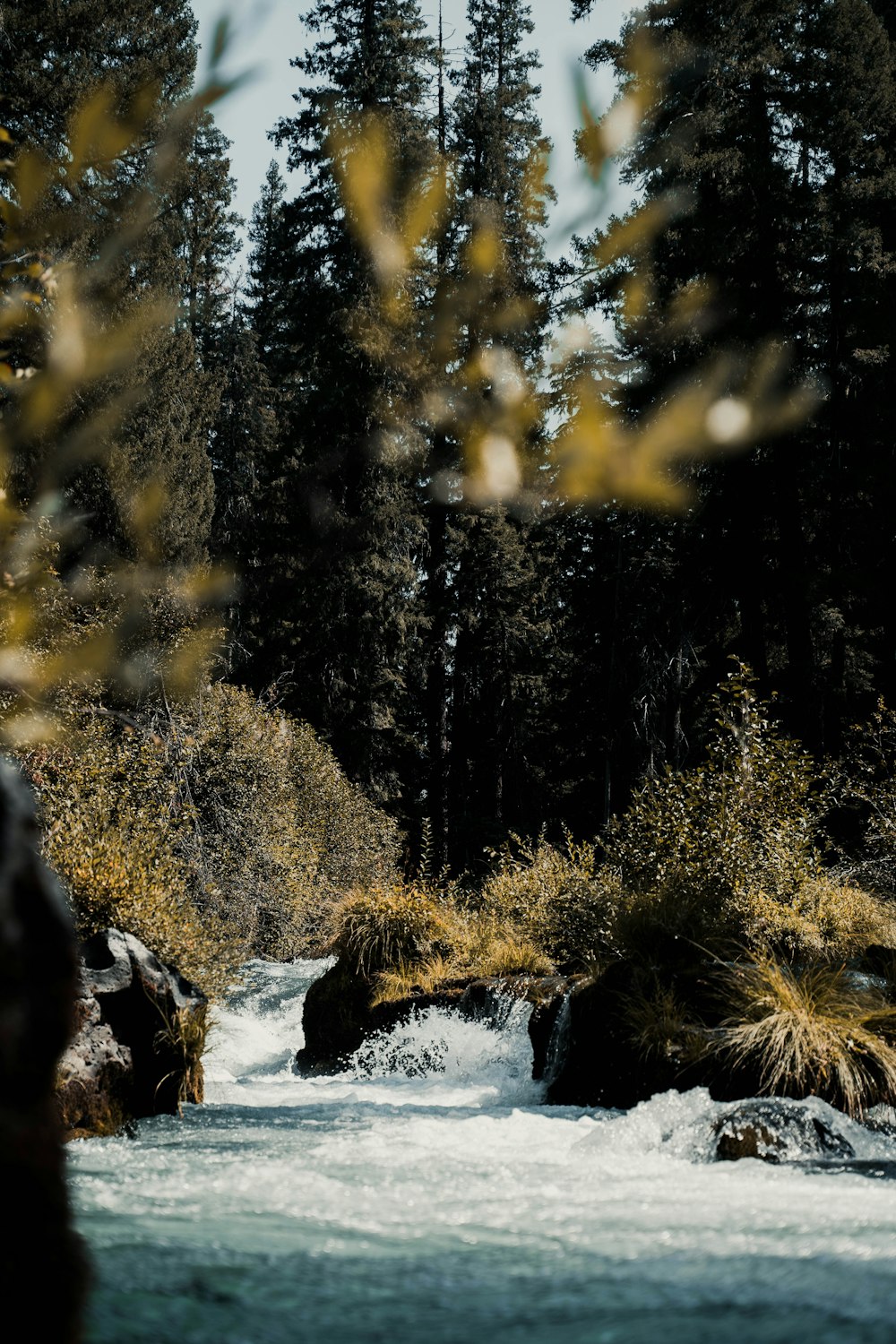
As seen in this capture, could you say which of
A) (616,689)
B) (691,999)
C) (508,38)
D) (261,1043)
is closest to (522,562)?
(616,689)

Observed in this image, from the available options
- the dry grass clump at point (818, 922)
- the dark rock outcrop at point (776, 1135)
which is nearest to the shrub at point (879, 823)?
the dry grass clump at point (818, 922)

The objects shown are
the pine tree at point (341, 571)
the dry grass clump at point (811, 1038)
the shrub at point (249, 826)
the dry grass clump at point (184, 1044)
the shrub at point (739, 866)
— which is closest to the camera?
the dry grass clump at point (811, 1038)

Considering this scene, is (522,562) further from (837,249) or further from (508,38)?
(508,38)

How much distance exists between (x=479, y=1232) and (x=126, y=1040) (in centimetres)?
331

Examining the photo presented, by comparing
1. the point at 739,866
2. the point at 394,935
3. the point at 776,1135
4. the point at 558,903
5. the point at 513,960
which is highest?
the point at 739,866

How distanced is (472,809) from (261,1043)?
15871 mm

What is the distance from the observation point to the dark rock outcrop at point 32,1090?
83cm

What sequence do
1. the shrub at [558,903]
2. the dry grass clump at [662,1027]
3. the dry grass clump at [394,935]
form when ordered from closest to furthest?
the dry grass clump at [662,1027] < the shrub at [558,903] < the dry grass clump at [394,935]

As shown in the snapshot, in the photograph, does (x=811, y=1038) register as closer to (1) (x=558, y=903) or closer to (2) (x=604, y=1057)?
(2) (x=604, y=1057)

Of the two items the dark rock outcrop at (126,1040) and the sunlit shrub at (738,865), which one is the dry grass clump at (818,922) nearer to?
the sunlit shrub at (738,865)

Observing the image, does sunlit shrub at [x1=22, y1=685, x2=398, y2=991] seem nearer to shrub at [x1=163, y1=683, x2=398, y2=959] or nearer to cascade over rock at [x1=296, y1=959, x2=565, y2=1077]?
shrub at [x1=163, y1=683, x2=398, y2=959]

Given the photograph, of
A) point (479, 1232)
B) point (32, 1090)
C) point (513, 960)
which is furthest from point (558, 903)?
point (32, 1090)

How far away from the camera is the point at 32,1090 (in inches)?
33.7

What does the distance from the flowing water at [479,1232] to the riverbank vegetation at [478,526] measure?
3.91 ft
